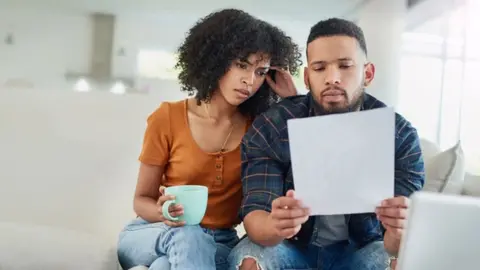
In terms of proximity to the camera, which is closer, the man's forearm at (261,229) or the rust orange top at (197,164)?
the man's forearm at (261,229)

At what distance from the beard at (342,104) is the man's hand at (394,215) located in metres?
0.25

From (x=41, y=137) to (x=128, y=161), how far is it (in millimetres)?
254

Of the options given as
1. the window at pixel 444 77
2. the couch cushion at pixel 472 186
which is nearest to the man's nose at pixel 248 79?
the couch cushion at pixel 472 186

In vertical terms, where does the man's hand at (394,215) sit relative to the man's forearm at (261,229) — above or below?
above

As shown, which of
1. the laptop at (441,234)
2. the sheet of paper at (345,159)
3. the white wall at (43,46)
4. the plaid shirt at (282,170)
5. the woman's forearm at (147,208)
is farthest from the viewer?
the white wall at (43,46)

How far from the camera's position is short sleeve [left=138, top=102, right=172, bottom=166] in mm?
1293

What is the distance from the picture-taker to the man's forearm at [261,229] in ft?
3.39

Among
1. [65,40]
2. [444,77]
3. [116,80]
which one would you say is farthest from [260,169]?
[444,77]

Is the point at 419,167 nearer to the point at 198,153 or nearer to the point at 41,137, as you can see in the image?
the point at 198,153

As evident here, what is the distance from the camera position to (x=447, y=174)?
138cm

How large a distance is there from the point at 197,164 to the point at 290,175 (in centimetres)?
23

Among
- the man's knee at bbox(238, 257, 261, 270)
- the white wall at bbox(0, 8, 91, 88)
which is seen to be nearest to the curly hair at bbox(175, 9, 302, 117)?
the man's knee at bbox(238, 257, 261, 270)

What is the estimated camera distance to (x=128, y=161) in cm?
162

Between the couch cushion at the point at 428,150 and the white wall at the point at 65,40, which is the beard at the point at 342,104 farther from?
the white wall at the point at 65,40
